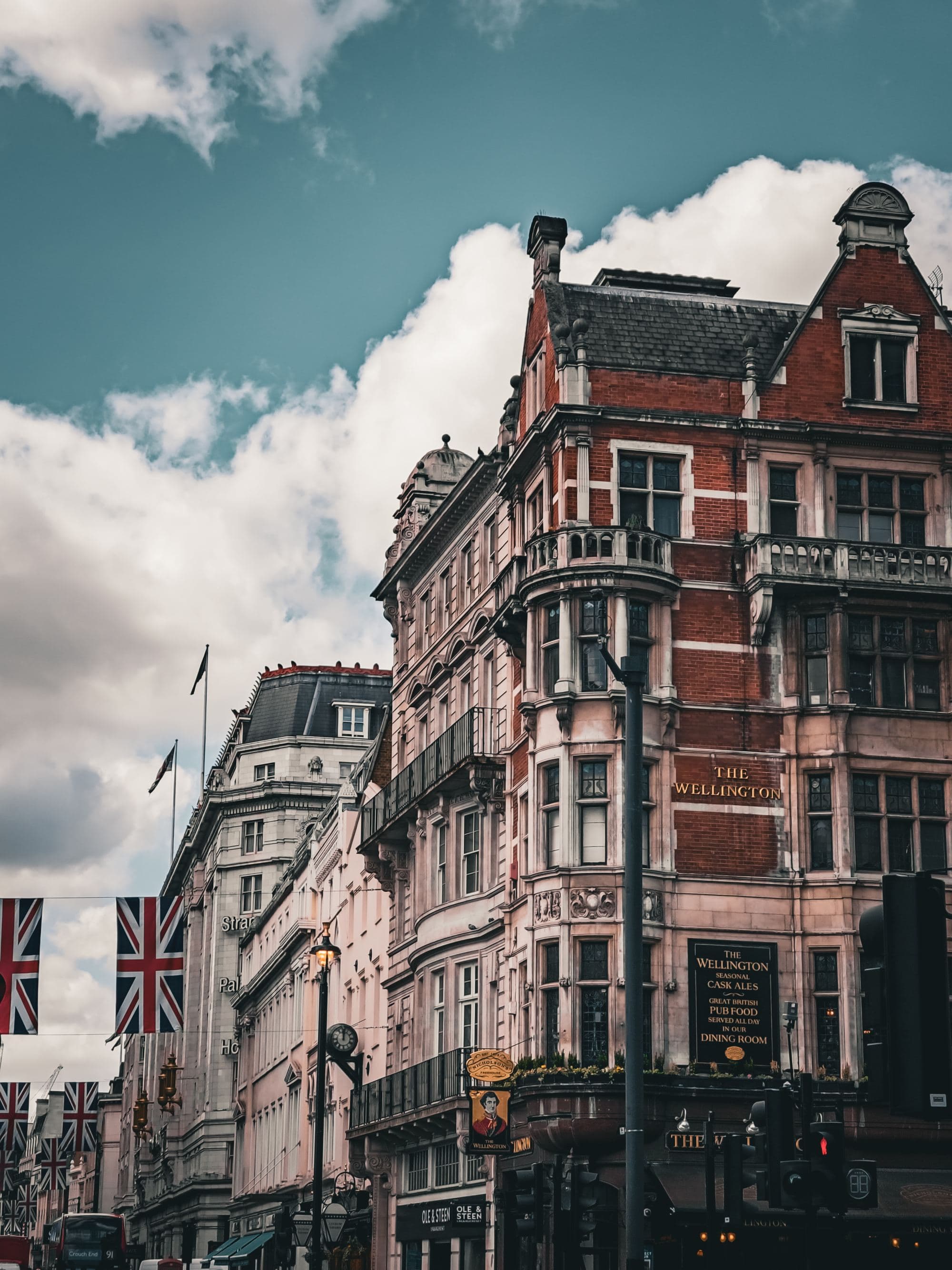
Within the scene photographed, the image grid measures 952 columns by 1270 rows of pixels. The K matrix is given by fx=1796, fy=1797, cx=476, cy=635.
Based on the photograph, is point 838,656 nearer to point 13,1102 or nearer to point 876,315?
point 876,315

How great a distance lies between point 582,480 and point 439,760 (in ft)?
35.5

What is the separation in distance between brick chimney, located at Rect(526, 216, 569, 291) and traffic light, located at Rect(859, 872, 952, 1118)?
37.6 metres

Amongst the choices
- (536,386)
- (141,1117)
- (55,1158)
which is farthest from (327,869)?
(55,1158)

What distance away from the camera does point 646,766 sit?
40438 mm

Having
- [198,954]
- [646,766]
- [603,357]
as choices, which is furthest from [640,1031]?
[198,954]

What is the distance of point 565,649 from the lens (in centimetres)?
4053

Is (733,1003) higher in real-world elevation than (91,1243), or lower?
higher

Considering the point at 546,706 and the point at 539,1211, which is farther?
the point at 546,706

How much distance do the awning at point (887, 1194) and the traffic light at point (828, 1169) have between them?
21538 millimetres

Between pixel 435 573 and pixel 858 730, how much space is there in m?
18.0

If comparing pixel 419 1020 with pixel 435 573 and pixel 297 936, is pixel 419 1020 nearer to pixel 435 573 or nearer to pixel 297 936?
pixel 435 573

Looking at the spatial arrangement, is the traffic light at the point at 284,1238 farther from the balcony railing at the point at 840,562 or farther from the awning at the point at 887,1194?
the balcony railing at the point at 840,562

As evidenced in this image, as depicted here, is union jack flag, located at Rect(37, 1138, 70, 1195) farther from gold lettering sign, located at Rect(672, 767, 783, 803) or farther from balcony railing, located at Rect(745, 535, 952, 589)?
balcony railing, located at Rect(745, 535, 952, 589)

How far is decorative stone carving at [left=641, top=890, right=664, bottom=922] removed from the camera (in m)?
39.2
